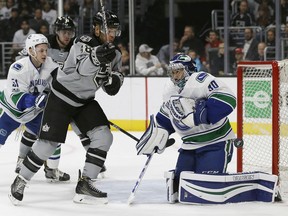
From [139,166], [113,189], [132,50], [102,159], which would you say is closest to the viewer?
[102,159]

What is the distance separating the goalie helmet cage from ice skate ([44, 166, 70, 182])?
3.66 ft

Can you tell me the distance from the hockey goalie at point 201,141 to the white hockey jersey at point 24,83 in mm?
889

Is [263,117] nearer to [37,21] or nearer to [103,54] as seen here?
[103,54]

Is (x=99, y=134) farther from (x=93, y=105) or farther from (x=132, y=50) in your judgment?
(x=132, y=50)

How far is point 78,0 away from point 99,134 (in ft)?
18.8

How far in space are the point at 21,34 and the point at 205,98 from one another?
5.80m

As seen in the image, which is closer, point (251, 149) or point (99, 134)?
point (99, 134)

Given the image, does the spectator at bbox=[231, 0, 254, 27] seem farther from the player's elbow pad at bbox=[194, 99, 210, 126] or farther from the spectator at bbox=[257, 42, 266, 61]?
the player's elbow pad at bbox=[194, 99, 210, 126]

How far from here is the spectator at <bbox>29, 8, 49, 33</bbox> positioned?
10.2 m

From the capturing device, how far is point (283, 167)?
4949 mm

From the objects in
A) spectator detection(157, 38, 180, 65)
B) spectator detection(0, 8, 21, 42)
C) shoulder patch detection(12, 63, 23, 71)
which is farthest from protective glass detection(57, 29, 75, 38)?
spectator detection(0, 8, 21, 42)

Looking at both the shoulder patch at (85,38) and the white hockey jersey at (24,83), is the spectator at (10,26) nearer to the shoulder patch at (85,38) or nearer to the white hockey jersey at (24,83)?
the white hockey jersey at (24,83)

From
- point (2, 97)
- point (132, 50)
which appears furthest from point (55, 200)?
point (132, 50)

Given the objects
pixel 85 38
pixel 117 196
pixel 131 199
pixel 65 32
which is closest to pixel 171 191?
pixel 131 199
